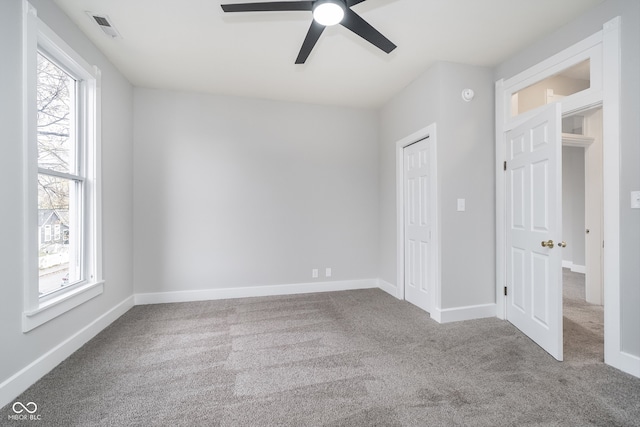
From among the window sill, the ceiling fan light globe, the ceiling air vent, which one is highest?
the ceiling air vent

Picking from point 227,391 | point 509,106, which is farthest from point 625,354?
point 227,391

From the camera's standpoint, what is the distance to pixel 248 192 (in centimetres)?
386

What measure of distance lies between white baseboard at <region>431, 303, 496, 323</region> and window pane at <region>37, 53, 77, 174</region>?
12.3ft

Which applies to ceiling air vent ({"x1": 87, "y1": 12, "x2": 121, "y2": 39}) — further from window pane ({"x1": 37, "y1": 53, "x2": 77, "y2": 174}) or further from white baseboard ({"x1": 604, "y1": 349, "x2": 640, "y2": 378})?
white baseboard ({"x1": 604, "y1": 349, "x2": 640, "y2": 378})

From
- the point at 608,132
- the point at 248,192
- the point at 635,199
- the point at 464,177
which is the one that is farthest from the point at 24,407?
the point at 608,132

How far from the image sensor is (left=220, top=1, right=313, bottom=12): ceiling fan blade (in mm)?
1556

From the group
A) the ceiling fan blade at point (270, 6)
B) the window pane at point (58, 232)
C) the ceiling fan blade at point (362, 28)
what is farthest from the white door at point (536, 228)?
the window pane at point (58, 232)

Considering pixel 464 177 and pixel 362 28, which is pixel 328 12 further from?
pixel 464 177

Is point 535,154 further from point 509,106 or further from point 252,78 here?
point 252,78

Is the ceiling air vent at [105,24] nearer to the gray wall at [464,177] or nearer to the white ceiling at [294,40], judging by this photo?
the white ceiling at [294,40]

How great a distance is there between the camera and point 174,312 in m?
3.24

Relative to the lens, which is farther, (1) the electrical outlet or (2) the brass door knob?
(2) the brass door knob

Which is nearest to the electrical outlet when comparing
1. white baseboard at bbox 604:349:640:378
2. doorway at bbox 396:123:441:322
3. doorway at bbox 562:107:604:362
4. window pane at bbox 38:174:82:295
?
doorway at bbox 562:107:604:362

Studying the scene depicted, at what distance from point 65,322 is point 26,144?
1.40 m
